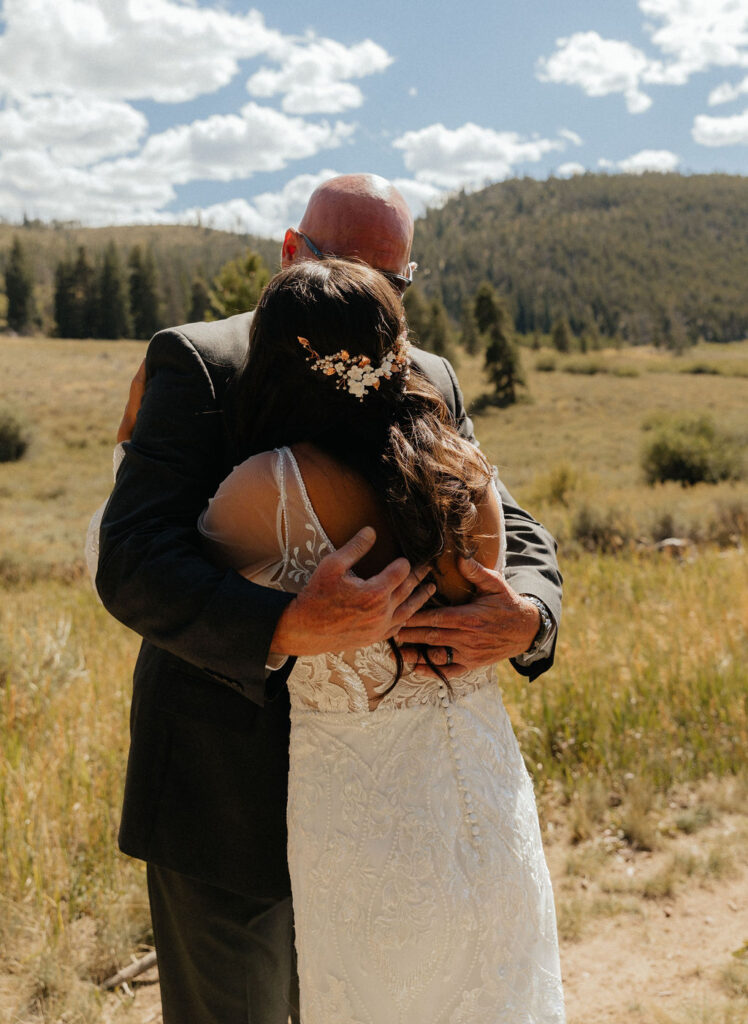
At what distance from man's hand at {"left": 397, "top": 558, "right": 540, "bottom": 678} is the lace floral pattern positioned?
0.06 m

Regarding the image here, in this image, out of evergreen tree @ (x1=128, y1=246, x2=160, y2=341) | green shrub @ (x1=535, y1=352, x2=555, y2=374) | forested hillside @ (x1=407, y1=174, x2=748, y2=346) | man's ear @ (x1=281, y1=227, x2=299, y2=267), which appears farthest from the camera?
forested hillside @ (x1=407, y1=174, x2=748, y2=346)

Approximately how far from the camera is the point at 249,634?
1479 mm

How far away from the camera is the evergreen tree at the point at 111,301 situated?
72.3 meters

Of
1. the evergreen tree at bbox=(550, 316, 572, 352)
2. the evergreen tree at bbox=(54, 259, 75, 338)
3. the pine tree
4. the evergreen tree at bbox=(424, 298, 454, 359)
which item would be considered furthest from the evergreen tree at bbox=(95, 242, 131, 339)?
the pine tree

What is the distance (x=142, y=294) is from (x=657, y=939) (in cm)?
7810

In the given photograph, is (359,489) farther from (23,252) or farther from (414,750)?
(23,252)

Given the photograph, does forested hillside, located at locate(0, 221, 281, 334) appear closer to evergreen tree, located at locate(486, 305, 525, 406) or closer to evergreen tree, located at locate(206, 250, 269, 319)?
evergreen tree, located at locate(206, 250, 269, 319)

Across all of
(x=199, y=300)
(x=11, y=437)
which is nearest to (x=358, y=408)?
(x=11, y=437)

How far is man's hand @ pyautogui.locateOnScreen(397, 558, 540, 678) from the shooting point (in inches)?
63.9

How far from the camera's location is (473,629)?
1661mm

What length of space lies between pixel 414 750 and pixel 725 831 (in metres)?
2.97

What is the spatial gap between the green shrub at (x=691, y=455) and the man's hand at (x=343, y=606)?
19.3m

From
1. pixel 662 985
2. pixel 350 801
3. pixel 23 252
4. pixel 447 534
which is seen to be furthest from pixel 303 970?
pixel 23 252

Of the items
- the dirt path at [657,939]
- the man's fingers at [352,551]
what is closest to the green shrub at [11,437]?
the dirt path at [657,939]
